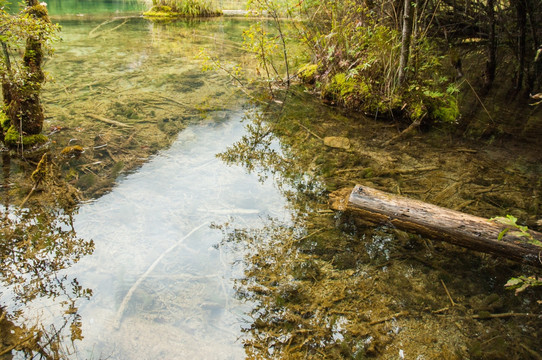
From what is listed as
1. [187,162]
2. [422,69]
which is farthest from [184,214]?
[422,69]

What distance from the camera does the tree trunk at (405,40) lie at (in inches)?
196

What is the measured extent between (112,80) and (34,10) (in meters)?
2.97

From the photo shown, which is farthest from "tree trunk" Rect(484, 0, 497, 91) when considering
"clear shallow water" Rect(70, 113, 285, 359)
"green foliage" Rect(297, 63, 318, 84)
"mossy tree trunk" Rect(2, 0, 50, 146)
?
"mossy tree trunk" Rect(2, 0, 50, 146)

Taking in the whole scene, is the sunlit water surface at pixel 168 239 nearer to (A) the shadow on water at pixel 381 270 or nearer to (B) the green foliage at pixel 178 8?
(A) the shadow on water at pixel 381 270

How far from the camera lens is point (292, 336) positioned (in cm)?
230

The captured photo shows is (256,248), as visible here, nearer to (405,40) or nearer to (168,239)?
(168,239)

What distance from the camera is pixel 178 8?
53.4 ft

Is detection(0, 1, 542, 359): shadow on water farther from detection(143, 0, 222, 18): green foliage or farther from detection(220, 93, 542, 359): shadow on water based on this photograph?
detection(143, 0, 222, 18): green foliage

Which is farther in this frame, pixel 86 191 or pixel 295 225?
pixel 86 191

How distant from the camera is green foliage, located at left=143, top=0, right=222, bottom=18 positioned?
16125 millimetres

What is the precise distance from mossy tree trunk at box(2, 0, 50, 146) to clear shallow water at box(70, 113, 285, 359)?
68.1 inches

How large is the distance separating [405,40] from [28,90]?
18.4ft

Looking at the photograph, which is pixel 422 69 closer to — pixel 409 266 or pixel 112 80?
pixel 409 266

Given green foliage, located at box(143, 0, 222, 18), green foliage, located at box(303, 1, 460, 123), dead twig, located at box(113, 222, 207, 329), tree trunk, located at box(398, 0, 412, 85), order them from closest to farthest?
1. dead twig, located at box(113, 222, 207, 329)
2. tree trunk, located at box(398, 0, 412, 85)
3. green foliage, located at box(303, 1, 460, 123)
4. green foliage, located at box(143, 0, 222, 18)
